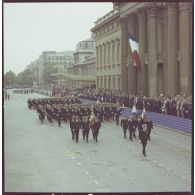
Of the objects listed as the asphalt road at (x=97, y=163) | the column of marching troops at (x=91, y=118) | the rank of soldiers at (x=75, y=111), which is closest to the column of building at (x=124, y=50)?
the column of marching troops at (x=91, y=118)

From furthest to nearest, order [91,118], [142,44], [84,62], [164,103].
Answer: [84,62] < [142,44] < [164,103] < [91,118]

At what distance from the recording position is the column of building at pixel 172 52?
40.8 m

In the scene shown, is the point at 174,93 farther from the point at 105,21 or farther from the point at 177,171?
the point at 105,21

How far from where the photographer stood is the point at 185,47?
124 ft

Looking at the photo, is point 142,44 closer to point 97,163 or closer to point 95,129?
point 95,129

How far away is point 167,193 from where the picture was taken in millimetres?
17109

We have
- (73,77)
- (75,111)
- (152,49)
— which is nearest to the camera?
(75,111)

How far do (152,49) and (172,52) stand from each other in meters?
3.86

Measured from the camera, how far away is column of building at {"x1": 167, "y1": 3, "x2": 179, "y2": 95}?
1608 inches

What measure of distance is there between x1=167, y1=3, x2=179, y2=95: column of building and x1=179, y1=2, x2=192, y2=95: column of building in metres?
2.21

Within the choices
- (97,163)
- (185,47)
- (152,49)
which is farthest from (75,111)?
(97,163)

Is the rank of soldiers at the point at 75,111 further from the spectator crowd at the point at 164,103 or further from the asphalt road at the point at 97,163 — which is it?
the asphalt road at the point at 97,163

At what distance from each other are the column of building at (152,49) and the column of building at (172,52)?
286 centimetres

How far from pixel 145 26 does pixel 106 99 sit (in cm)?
999
